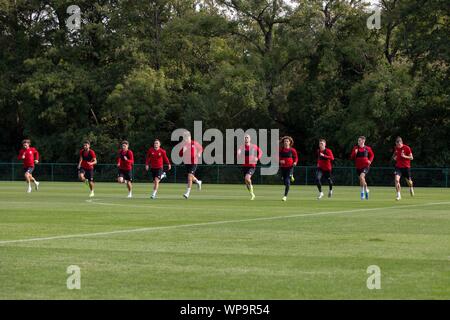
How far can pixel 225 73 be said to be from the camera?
62281 mm

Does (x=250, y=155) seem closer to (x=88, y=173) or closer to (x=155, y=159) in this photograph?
(x=155, y=159)

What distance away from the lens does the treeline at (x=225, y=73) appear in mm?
58938

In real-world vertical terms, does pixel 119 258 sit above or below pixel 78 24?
below

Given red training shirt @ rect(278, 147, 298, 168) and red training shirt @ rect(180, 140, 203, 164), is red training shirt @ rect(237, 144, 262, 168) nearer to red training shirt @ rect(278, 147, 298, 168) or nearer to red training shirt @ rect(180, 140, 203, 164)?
red training shirt @ rect(278, 147, 298, 168)

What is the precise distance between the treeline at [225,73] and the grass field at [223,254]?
3584cm

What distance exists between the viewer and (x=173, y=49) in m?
69.6

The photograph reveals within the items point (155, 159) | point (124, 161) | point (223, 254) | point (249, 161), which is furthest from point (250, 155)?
point (223, 254)

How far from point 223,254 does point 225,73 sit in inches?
1938

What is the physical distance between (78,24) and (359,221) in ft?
173

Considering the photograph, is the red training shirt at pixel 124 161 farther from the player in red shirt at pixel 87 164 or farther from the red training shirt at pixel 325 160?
the red training shirt at pixel 325 160

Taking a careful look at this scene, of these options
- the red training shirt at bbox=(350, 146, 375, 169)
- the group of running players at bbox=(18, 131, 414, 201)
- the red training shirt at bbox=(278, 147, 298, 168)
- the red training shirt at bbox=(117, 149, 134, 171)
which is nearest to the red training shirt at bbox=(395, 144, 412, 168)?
the group of running players at bbox=(18, 131, 414, 201)

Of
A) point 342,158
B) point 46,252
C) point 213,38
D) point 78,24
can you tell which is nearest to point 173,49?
point 213,38
